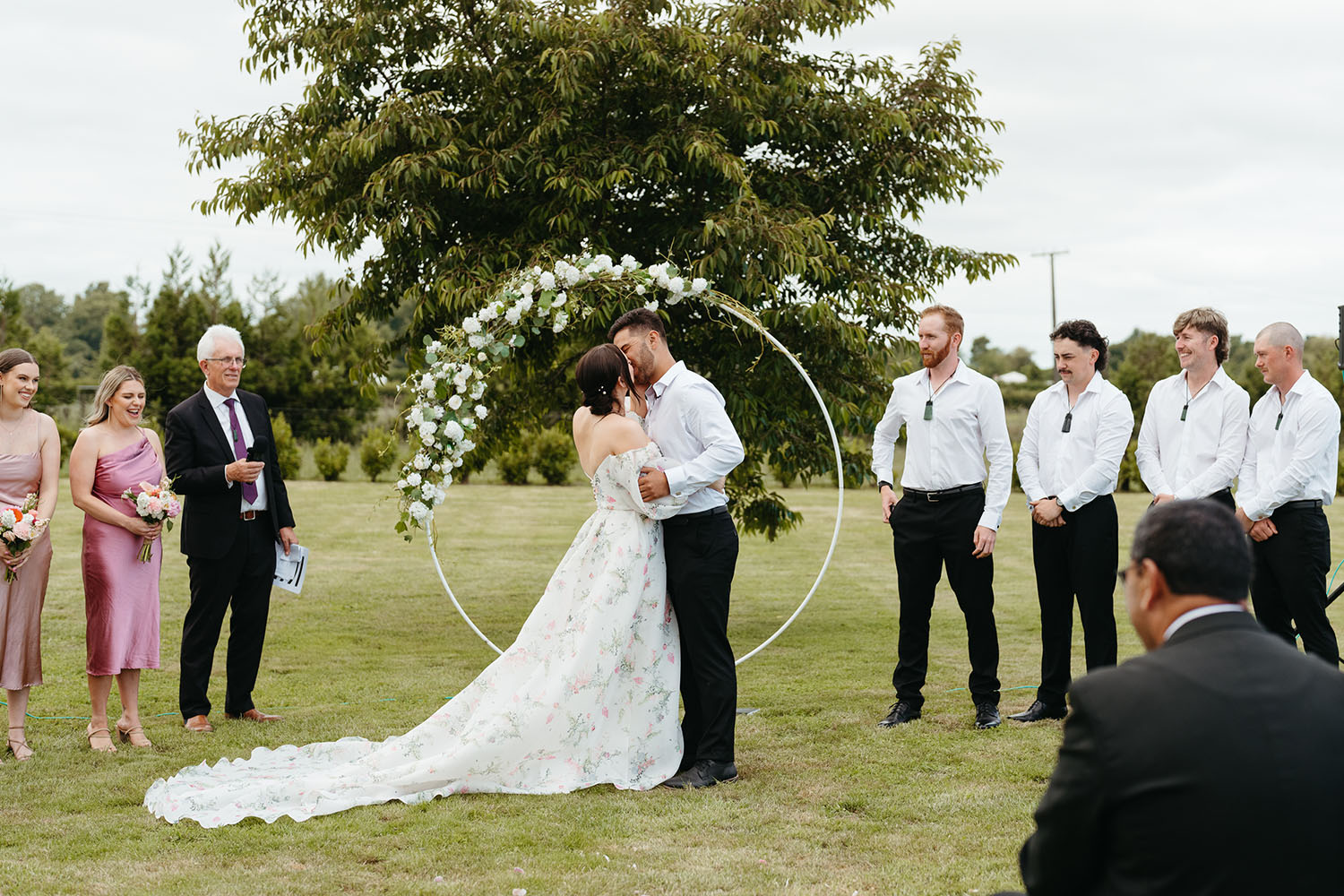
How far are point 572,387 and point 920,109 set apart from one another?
384 cm

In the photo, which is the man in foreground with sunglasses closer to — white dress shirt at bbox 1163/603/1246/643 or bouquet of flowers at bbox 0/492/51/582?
white dress shirt at bbox 1163/603/1246/643

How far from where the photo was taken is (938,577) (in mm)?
6715

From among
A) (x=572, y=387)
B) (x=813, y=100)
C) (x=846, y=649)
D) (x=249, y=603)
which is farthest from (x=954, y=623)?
(x=249, y=603)

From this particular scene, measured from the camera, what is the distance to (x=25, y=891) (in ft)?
13.9

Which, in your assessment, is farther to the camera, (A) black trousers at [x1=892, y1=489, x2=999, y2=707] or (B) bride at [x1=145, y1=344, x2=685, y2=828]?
(A) black trousers at [x1=892, y1=489, x2=999, y2=707]

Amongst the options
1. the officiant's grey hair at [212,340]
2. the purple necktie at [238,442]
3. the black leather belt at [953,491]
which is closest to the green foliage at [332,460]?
the purple necktie at [238,442]

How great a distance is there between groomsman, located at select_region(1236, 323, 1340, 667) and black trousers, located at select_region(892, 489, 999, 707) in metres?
1.45

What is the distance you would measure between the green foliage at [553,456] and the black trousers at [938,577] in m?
25.2

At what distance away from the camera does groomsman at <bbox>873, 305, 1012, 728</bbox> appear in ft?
21.9

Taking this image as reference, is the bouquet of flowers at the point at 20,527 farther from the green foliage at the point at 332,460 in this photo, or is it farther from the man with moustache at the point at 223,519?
the green foliage at the point at 332,460

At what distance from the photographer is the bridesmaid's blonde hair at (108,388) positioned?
6.52m

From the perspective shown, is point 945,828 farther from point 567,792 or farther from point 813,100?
point 813,100

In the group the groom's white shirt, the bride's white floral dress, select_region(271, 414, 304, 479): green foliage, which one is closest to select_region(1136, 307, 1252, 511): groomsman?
the groom's white shirt

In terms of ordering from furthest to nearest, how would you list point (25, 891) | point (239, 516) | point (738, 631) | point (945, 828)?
point (738, 631) < point (239, 516) < point (945, 828) < point (25, 891)
